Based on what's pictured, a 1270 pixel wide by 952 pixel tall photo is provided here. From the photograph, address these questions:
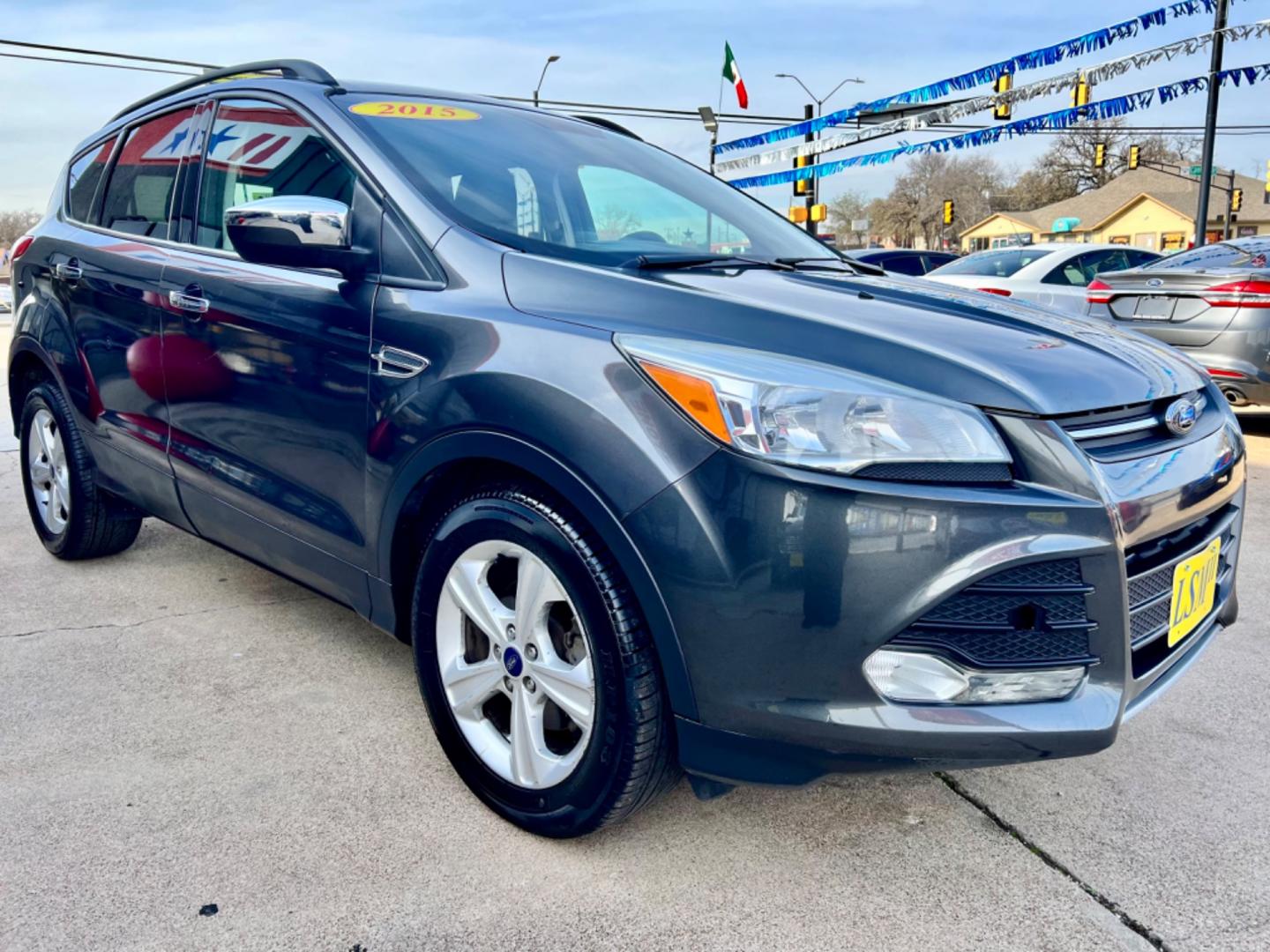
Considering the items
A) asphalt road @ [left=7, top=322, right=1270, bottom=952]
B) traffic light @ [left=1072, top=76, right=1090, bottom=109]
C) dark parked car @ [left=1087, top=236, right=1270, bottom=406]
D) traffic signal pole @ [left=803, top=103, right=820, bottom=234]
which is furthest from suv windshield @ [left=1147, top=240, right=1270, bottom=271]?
traffic signal pole @ [left=803, top=103, right=820, bottom=234]

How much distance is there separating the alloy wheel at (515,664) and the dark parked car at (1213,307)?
560cm

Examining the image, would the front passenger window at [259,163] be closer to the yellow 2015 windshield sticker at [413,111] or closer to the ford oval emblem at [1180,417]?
the yellow 2015 windshield sticker at [413,111]

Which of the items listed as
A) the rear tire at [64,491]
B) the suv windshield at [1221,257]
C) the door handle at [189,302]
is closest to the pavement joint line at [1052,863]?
the door handle at [189,302]

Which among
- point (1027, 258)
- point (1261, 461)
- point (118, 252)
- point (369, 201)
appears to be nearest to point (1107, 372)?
point (369, 201)

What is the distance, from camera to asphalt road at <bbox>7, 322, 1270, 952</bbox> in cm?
196

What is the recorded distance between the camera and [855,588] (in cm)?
172

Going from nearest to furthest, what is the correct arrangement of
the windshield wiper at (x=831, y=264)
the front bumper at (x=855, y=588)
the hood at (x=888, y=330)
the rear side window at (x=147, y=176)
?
1. the front bumper at (x=855, y=588)
2. the hood at (x=888, y=330)
3. the windshield wiper at (x=831, y=264)
4. the rear side window at (x=147, y=176)

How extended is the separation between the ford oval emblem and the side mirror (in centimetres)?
176

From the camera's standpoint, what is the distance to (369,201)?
2.50 meters

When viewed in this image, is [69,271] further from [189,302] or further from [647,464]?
[647,464]

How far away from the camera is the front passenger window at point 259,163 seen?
2.67 meters

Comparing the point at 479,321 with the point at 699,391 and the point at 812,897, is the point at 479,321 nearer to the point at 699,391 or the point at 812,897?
the point at 699,391

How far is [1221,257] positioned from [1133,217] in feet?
261

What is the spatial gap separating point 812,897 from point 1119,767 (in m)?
1.00
